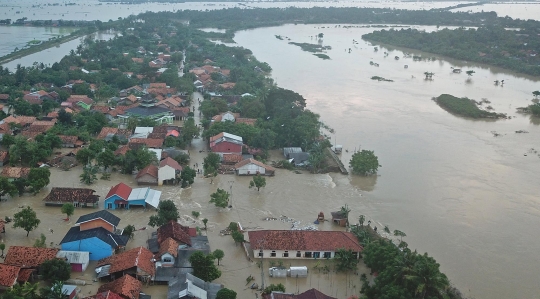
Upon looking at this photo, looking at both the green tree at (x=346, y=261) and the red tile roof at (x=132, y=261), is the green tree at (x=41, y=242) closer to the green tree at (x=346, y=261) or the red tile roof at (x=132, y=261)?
the red tile roof at (x=132, y=261)

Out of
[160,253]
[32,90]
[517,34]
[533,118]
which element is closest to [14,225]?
[160,253]

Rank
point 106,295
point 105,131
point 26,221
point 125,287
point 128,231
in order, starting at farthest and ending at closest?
1. point 105,131
2. point 128,231
3. point 26,221
4. point 125,287
5. point 106,295

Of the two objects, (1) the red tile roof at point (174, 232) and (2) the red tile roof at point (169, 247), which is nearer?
(2) the red tile roof at point (169, 247)

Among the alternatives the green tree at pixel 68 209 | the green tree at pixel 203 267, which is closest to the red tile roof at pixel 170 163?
the green tree at pixel 68 209

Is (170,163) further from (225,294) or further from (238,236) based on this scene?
(225,294)

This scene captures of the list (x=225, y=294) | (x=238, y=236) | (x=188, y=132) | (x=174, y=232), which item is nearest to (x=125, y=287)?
(x=225, y=294)

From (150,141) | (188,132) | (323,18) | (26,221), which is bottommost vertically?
(26,221)
